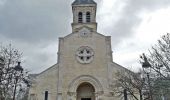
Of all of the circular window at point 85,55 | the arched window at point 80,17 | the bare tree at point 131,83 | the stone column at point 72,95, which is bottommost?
the stone column at point 72,95

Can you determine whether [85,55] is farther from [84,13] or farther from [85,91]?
[84,13]

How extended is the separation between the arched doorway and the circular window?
2.96 m

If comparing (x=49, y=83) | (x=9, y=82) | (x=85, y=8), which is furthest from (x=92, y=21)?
(x=9, y=82)

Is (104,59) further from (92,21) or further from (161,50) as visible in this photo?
(161,50)

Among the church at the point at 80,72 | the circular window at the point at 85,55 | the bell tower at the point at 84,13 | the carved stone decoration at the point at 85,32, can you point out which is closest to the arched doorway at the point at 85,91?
the church at the point at 80,72

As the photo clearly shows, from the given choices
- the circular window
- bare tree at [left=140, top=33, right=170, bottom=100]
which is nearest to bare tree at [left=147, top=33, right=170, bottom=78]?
bare tree at [left=140, top=33, right=170, bottom=100]

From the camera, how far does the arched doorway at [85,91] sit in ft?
101

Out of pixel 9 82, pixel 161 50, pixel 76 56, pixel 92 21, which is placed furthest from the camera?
pixel 92 21

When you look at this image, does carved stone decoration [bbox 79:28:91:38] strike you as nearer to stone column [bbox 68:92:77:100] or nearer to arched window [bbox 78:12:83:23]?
arched window [bbox 78:12:83:23]

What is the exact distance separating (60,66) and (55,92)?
3351mm

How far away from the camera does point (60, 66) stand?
3030cm

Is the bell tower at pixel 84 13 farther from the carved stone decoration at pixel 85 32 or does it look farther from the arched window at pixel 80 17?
the carved stone decoration at pixel 85 32

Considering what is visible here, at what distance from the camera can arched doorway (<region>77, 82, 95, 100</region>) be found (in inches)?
1215

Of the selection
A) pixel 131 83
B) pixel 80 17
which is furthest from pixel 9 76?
pixel 80 17
